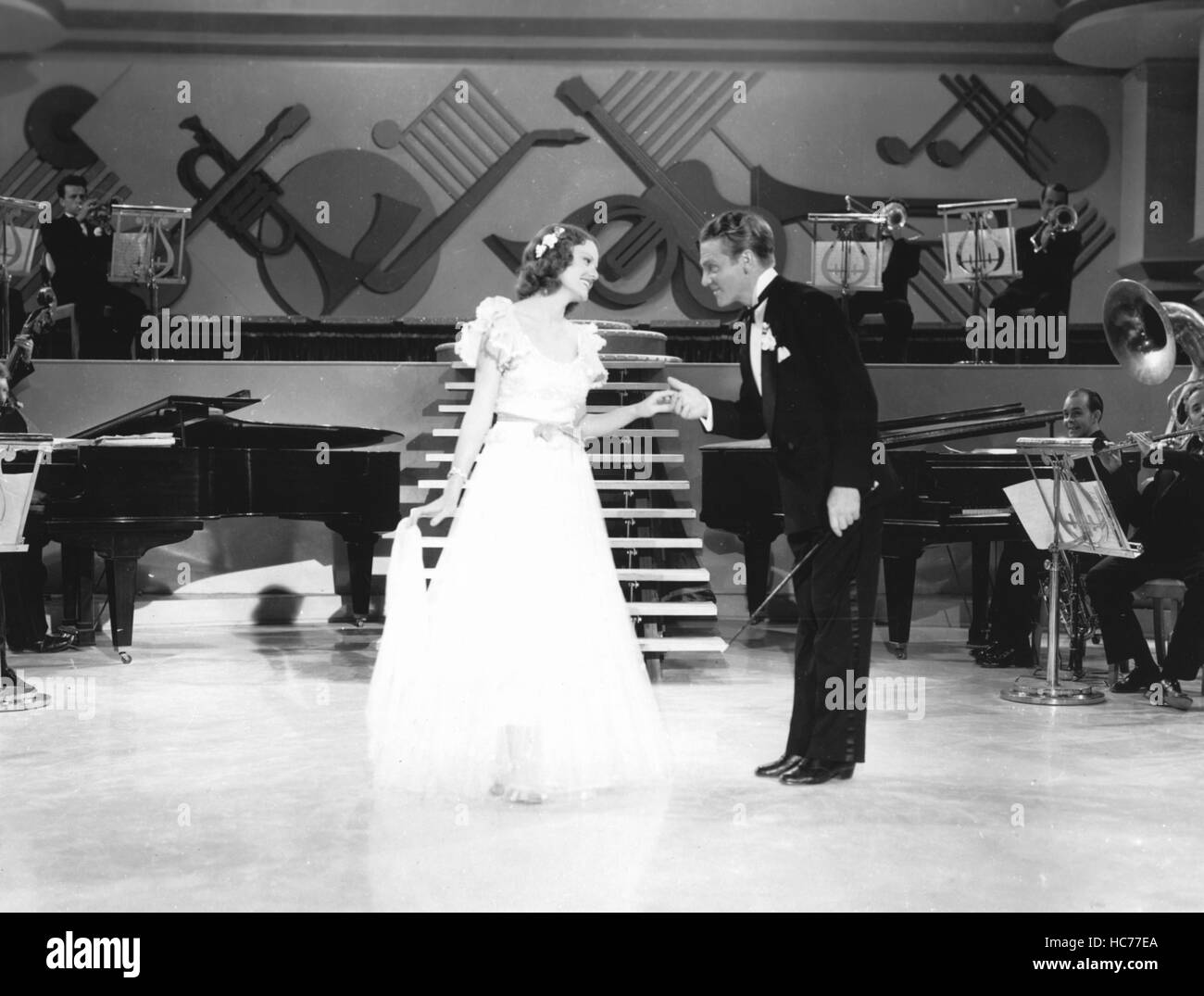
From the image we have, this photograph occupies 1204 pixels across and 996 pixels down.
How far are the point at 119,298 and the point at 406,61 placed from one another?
3.17 metres

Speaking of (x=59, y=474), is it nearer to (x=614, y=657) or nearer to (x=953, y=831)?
(x=614, y=657)

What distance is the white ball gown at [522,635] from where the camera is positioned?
3906 millimetres

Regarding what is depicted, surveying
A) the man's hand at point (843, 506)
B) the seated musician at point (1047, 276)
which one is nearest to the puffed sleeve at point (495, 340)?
the man's hand at point (843, 506)

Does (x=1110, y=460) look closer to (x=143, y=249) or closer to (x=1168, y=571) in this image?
(x=1168, y=571)

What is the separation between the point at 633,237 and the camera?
11.0 m

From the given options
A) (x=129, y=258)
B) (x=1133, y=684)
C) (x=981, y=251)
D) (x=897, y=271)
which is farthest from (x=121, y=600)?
(x=981, y=251)

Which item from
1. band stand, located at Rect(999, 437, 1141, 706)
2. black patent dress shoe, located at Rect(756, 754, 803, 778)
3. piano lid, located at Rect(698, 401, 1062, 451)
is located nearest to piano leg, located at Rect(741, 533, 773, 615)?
piano lid, located at Rect(698, 401, 1062, 451)

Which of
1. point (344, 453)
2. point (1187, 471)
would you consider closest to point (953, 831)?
point (1187, 471)

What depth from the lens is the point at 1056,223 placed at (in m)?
9.09

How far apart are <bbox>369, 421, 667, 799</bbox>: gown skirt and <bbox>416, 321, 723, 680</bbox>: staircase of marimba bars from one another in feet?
6.59

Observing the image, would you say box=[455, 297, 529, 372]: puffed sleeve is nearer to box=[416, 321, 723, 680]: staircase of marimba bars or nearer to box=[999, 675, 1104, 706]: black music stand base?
box=[416, 321, 723, 680]: staircase of marimba bars

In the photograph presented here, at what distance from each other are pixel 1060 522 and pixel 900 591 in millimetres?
1467

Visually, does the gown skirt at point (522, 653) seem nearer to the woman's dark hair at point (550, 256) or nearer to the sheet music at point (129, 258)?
the woman's dark hair at point (550, 256)
